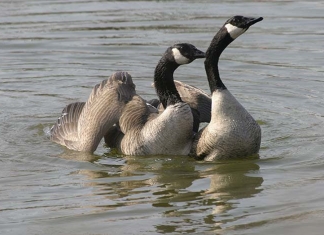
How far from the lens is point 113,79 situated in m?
12.8

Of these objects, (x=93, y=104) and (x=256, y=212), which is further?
(x=93, y=104)

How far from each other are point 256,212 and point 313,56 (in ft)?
27.0

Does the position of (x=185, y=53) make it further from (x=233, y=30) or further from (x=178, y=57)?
(x=233, y=30)

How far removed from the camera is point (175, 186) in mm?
10398

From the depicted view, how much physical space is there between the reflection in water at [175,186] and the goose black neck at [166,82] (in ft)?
2.58

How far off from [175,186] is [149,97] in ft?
15.8

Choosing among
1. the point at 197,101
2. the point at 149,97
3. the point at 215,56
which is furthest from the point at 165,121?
the point at 149,97

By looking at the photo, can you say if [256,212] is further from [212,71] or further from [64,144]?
[64,144]

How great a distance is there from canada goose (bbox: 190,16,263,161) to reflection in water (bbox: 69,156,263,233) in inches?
7.5

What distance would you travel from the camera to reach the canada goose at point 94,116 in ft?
39.6

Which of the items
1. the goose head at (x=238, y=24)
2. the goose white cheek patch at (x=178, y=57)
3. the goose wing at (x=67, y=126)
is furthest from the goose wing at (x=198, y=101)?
the goose head at (x=238, y=24)

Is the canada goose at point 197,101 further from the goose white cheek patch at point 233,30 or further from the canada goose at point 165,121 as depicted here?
the goose white cheek patch at point 233,30

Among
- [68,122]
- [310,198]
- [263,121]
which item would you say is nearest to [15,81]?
[68,122]

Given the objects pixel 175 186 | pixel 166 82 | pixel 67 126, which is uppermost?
pixel 166 82
